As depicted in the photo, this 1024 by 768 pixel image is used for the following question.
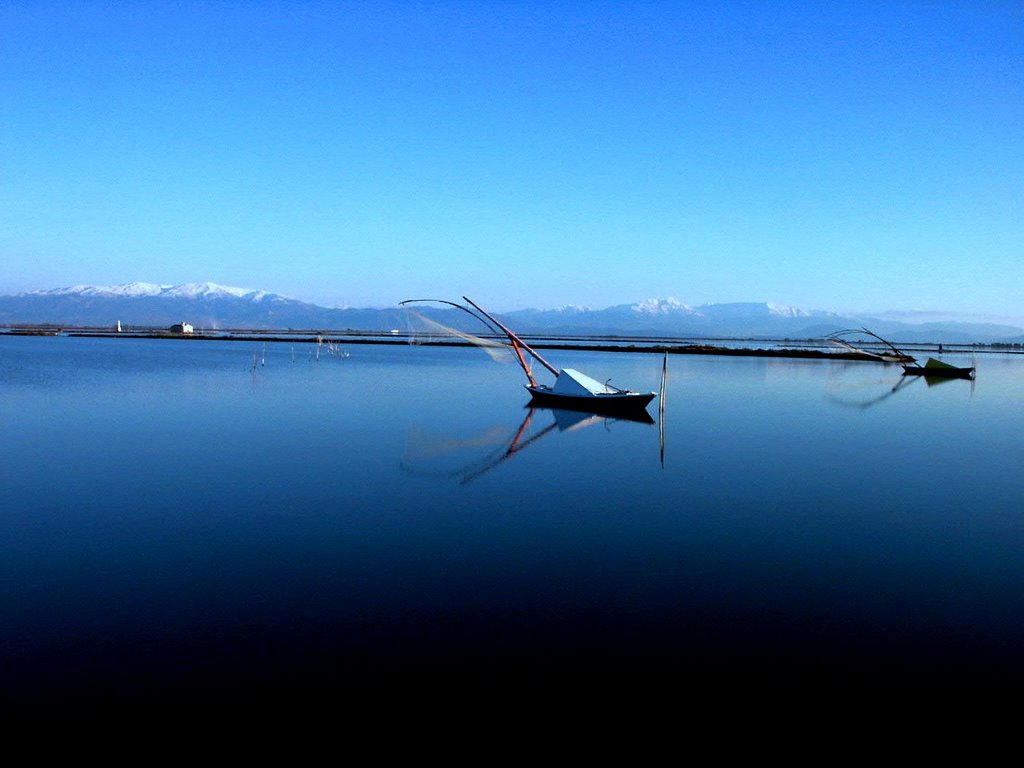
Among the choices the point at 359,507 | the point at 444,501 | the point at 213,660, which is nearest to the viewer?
the point at 213,660

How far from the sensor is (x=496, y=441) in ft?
87.0

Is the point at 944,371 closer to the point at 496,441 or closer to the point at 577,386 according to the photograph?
the point at 577,386


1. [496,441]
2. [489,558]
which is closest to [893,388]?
[496,441]

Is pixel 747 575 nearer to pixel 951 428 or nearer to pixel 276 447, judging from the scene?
pixel 276 447

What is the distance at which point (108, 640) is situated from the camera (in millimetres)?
8773

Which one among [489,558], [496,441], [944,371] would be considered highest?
[944,371]

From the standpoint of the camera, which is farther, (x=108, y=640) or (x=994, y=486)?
(x=994, y=486)

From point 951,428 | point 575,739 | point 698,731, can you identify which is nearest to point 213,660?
point 575,739

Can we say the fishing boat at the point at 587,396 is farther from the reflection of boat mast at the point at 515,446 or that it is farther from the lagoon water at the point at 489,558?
the lagoon water at the point at 489,558

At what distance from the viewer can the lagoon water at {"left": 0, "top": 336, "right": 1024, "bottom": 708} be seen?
27.7 ft

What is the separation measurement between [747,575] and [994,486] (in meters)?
12.5

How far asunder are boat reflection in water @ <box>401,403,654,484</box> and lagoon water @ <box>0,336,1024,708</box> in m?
0.24

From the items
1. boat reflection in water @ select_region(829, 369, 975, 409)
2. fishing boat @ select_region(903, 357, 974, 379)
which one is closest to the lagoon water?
boat reflection in water @ select_region(829, 369, 975, 409)

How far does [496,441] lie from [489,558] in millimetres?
14192
